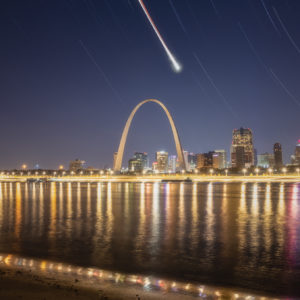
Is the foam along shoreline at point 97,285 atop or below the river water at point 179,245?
atop

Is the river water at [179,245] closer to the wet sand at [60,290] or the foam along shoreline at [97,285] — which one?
the foam along shoreline at [97,285]

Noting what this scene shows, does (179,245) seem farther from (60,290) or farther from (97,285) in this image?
(60,290)

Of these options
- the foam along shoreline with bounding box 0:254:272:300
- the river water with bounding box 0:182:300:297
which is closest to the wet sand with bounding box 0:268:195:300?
the foam along shoreline with bounding box 0:254:272:300

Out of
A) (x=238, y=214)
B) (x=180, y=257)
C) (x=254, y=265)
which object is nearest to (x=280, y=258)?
(x=254, y=265)

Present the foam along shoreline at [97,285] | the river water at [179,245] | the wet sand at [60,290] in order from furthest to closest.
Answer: the river water at [179,245]
the foam along shoreline at [97,285]
the wet sand at [60,290]

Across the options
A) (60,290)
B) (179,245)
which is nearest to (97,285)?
(60,290)

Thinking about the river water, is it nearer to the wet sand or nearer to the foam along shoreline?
the foam along shoreline

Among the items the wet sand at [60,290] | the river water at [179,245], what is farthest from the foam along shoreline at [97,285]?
the river water at [179,245]

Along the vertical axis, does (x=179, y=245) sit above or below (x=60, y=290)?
below
